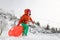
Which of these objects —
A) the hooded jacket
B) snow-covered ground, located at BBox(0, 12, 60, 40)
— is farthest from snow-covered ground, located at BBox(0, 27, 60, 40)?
the hooded jacket

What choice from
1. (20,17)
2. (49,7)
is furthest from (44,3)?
(20,17)

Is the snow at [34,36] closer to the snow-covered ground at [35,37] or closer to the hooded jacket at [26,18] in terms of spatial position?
the snow-covered ground at [35,37]

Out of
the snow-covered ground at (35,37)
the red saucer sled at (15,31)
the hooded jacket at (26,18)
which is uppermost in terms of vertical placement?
the hooded jacket at (26,18)

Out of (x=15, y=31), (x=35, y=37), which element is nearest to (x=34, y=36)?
(x=35, y=37)

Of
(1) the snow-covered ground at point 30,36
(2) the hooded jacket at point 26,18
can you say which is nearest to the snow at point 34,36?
(1) the snow-covered ground at point 30,36

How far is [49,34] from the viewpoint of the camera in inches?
62.4

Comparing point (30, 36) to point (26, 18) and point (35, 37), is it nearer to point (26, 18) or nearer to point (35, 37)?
point (35, 37)

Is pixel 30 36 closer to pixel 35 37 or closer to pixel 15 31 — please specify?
pixel 35 37

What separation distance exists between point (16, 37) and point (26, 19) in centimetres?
20

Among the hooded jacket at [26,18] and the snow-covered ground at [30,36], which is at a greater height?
the hooded jacket at [26,18]

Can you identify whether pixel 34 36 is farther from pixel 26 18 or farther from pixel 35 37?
pixel 26 18

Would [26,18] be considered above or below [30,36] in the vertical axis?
above

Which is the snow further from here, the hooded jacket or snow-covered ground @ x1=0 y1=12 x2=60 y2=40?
the hooded jacket

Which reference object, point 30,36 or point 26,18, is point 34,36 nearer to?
point 30,36
